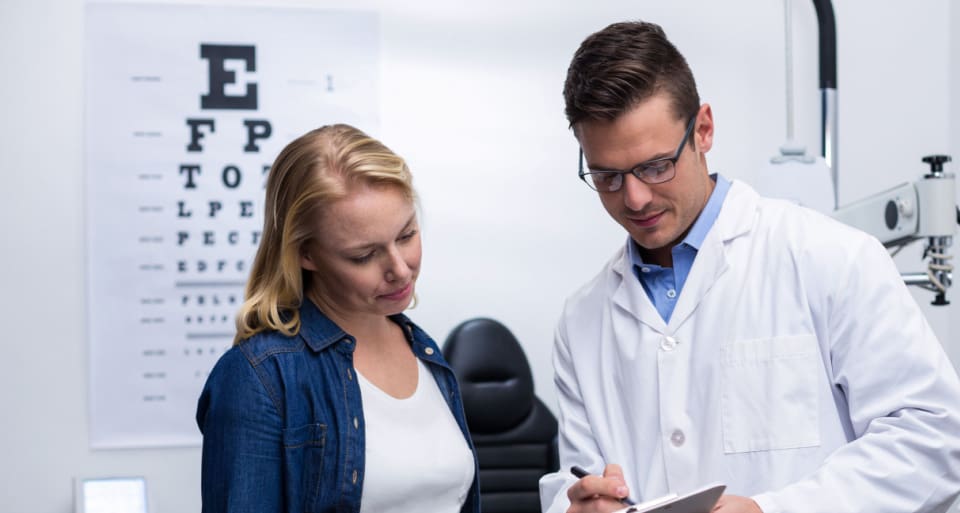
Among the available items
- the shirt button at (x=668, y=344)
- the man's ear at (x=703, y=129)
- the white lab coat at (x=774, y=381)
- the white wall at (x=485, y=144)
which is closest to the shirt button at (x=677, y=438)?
the white lab coat at (x=774, y=381)

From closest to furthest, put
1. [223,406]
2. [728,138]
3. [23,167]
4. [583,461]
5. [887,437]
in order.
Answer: [887,437] → [223,406] → [583,461] → [23,167] → [728,138]

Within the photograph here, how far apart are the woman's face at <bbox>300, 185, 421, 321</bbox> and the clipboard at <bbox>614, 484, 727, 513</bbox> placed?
0.46 meters

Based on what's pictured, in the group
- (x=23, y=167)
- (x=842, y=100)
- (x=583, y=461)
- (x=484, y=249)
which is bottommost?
(x=583, y=461)

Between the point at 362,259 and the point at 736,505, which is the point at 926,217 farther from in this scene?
the point at 362,259

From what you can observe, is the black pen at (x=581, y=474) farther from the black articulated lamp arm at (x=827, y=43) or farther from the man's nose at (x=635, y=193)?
the black articulated lamp arm at (x=827, y=43)

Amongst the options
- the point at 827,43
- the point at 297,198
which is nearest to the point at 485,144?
the point at 827,43

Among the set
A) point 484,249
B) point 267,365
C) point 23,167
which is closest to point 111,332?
point 23,167

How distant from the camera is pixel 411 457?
1.27 m

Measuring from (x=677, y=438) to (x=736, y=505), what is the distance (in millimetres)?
157

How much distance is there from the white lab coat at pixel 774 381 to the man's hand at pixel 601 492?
4.9 inches

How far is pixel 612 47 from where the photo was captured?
121 cm

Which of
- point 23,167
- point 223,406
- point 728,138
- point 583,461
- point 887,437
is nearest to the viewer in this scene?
point 887,437

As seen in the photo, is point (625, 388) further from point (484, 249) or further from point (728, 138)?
point (728, 138)

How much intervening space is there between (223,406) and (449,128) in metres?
1.34
